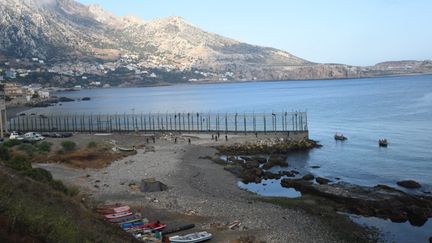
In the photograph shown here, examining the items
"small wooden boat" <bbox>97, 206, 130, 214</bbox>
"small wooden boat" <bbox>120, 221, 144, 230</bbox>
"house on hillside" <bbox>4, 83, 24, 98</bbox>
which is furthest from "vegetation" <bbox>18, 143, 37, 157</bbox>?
"house on hillside" <bbox>4, 83, 24, 98</bbox>

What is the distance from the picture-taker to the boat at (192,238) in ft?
76.2

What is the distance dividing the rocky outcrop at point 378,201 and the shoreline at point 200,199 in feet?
11.5

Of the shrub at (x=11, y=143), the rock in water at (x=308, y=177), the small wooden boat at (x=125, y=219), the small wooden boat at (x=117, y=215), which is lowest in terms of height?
the rock in water at (x=308, y=177)

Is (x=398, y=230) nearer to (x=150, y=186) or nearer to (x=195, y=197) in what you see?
(x=195, y=197)

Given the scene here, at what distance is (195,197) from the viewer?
34031 mm

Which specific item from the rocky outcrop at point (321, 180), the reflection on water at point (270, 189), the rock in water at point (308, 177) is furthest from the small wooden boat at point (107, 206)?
the rock in water at point (308, 177)

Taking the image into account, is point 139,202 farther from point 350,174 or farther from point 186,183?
point 350,174

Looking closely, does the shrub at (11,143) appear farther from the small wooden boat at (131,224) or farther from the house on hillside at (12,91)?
the house on hillside at (12,91)

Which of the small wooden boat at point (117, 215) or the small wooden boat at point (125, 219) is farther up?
the small wooden boat at point (117, 215)

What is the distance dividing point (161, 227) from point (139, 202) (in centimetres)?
692

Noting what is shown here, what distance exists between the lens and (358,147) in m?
61.8

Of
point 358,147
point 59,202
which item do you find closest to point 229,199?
point 59,202

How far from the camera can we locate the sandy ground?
86.6ft

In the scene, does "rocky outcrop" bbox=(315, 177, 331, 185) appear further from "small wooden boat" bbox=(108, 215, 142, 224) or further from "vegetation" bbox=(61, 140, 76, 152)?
"vegetation" bbox=(61, 140, 76, 152)
